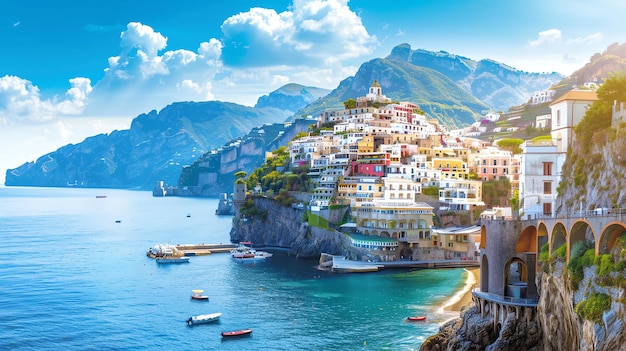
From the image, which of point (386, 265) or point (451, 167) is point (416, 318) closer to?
point (386, 265)

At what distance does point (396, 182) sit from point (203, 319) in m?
49.0

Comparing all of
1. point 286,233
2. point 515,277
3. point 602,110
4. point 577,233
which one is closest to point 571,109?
point 602,110

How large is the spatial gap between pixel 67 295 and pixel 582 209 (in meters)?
56.6

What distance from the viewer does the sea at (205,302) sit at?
57469mm

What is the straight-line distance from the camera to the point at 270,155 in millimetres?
158500

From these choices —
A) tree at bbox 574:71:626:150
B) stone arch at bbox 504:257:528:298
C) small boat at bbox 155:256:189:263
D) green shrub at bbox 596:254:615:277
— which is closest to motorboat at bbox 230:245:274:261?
small boat at bbox 155:256:189:263

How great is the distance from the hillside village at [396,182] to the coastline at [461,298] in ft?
27.5

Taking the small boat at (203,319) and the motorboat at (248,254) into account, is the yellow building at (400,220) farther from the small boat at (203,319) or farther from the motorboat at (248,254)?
the small boat at (203,319)

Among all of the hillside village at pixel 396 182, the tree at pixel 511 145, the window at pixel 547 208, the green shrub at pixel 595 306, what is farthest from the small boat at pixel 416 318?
the tree at pixel 511 145

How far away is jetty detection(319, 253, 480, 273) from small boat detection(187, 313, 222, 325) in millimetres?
28551

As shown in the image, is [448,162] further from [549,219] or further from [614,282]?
[614,282]

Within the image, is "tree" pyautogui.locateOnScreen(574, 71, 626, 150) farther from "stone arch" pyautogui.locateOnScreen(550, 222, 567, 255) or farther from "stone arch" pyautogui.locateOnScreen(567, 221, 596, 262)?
"stone arch" pyautogui.locateOnScreen(567, 221, 596, 262)

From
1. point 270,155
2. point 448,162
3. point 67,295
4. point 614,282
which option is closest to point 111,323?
point 67,295

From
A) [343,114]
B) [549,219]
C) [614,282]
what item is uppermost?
[343,114]
